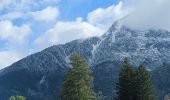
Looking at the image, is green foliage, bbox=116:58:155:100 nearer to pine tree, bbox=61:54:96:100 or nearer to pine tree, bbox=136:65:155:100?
pine tree, bbox=136:65:155:100

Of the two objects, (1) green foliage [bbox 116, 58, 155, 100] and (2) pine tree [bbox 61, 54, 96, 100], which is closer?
(2) pine tree [bbox 61, 54, 96, 100]

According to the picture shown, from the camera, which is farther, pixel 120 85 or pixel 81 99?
pixel 120 85

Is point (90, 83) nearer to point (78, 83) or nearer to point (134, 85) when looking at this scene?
point (78, 83)

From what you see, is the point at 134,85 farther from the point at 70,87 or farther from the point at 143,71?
the point at 70,87

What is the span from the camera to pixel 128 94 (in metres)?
75.4

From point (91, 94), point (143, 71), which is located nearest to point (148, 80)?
point (143, 71)

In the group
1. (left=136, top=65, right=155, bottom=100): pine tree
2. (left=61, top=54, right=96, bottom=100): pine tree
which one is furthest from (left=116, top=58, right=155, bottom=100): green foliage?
(left=61, top=54, right=96, bottom=100): pine tree

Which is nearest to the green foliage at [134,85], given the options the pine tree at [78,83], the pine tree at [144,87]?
the pine tree at [144,87]

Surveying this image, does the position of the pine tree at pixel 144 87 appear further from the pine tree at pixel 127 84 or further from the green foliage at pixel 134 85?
the pine tree at pixel 127 84

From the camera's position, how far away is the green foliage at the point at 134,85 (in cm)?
7450

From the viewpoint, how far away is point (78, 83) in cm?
7169

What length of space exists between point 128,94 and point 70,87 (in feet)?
30.2

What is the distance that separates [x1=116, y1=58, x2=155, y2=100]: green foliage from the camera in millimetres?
74500

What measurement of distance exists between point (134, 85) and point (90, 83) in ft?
22.5
